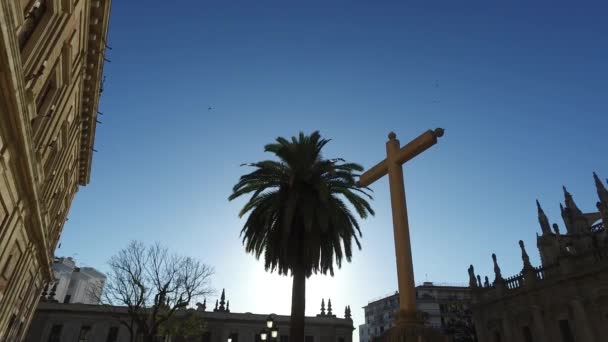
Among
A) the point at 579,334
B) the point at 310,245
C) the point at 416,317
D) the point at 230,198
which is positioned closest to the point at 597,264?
the point at 579,334

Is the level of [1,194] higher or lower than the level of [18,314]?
higher

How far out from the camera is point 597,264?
24.0 meters

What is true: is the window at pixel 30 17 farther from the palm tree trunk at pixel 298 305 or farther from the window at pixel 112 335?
the window at pixel 112 335

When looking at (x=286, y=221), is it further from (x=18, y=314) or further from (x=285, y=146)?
(x=18, y=314)

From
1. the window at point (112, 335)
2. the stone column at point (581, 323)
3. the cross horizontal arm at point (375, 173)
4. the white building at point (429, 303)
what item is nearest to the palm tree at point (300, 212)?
the cross horizontal arm at point (375, 173)

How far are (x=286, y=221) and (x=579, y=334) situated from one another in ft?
68.4

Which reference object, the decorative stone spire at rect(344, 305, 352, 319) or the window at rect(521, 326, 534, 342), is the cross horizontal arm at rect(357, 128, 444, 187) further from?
the decorative stone spire at rect(344, 305, 352, 319)

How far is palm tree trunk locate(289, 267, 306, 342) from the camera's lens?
16.0 m

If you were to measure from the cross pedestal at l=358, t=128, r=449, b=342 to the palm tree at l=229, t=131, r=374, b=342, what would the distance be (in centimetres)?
885

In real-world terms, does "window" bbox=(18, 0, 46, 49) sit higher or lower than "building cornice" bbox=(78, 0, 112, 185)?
lower

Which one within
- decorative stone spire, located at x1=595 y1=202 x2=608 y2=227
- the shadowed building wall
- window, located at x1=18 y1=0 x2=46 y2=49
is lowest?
the shadowed building wall

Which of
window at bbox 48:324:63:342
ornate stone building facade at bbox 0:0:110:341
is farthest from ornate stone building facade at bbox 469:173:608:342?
window at bbox 48:324:63:342

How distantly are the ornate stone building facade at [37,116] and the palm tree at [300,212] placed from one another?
329 inches

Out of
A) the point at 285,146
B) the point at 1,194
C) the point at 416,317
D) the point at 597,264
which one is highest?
the point at 285,146
